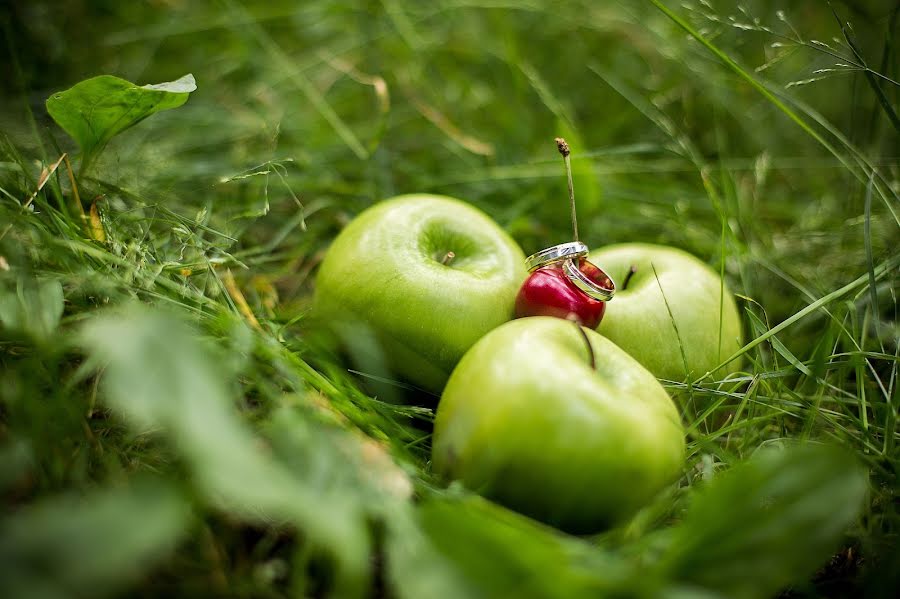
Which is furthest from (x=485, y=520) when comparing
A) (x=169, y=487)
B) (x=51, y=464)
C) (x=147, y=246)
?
(x=147, y=246)

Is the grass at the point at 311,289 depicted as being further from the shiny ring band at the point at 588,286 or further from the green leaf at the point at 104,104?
the shiny ring band at the point at 588,286

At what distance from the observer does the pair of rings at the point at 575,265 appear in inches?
40.9

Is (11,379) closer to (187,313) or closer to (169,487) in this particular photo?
(187,313)

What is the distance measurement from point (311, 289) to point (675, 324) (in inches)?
30.6

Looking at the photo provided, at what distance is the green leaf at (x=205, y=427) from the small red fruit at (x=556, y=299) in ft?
1.79

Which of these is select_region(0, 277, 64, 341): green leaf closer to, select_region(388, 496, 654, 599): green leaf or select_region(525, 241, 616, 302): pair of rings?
Result: select_region(388, 496, 654, 599): green leaf

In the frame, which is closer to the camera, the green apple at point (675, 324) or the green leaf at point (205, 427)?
the green leaf at point (205, 427)

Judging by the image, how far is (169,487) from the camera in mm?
505

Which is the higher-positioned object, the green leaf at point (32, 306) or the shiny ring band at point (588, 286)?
the green leaf at point (32, 306)

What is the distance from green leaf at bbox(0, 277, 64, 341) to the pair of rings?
736 millimetres

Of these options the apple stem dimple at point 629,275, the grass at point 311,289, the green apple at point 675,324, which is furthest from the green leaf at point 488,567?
the apple stem dimple at point 629,275

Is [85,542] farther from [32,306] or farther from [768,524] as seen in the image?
[768,524]

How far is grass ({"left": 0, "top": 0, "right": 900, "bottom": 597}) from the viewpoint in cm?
56

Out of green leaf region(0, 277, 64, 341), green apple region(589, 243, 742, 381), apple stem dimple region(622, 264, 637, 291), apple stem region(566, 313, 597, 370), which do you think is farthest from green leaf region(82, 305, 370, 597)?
apple stem dimple region(622, 264, 637, 291)
